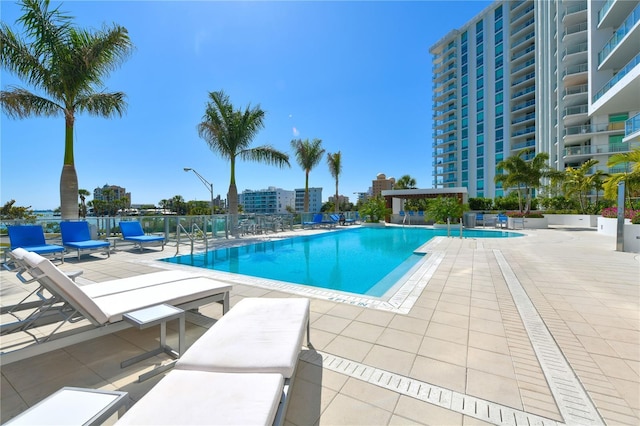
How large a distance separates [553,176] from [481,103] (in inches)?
1209

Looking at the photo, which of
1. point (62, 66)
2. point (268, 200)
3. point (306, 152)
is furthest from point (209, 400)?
point (268, 200)

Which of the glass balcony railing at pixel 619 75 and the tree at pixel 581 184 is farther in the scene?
the tree at pixel 581 184

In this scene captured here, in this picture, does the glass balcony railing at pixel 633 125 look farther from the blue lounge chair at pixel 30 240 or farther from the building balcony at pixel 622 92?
the blue lounge chair at pixel 30 240

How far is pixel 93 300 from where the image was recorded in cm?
233

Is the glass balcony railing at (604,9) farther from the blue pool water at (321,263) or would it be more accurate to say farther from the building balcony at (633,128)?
the blue pool water at (321,263)

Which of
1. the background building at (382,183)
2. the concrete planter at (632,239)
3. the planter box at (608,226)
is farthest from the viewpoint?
the background building at (382,183)

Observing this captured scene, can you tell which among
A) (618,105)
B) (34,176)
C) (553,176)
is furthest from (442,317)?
(553,176)

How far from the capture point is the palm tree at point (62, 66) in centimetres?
763

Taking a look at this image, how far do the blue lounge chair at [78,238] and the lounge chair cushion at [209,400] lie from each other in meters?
7.56

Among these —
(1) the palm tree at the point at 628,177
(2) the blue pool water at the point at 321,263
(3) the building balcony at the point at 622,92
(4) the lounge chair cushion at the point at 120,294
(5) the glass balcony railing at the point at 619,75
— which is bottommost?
(2) the blue pool water at the point at 321,263

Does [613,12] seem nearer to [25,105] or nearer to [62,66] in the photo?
[62,66]

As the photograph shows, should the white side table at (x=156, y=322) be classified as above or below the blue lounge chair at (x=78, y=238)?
below

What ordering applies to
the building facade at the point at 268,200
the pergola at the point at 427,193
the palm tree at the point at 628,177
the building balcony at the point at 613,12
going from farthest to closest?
the building facade at the point at 268,200
the pergola at the point at 427,193
the building balcony at the point at 613,12
the palm tree at the point at 628,177

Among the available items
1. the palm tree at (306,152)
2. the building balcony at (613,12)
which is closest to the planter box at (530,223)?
the building balcony at (613,12)
